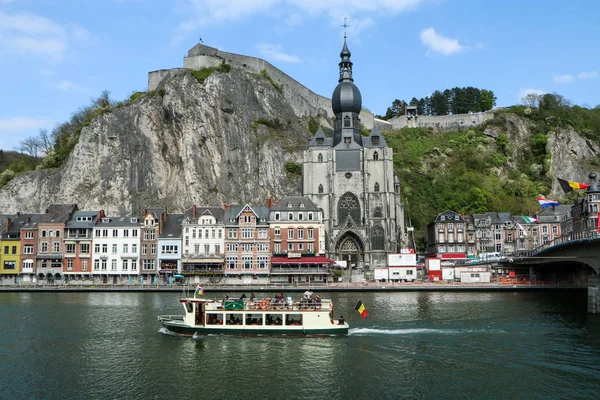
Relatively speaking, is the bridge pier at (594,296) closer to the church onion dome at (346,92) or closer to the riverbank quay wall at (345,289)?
the riverbank quay wall at (345,289)

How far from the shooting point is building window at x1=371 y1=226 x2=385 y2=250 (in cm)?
9000

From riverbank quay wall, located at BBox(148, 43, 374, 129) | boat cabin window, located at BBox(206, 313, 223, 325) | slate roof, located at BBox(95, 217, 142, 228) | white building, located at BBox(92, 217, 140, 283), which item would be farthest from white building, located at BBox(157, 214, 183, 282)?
boat cabin window, located at BBox(206, 313, 223, 325)

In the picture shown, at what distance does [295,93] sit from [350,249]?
4960 cm

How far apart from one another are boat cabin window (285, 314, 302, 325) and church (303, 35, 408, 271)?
163ft

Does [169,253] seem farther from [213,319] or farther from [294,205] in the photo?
[213,319]

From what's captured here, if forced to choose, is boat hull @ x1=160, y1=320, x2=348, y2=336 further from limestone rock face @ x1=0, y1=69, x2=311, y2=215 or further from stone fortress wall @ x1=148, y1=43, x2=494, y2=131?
stone fortress wall @ x1=148, y1=43, x2=494, y2=131

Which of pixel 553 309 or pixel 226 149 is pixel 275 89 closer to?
pixel 226 149

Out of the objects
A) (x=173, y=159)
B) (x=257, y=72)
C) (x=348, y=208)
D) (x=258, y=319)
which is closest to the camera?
(x=258, y=319)

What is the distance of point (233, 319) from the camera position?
1521 inches

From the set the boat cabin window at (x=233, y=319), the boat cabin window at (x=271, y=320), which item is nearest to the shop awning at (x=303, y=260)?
the boat cabin window at (x=271, y=320)

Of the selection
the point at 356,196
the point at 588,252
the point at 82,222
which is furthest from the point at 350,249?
the point at 588,252

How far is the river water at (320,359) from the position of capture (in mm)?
25016

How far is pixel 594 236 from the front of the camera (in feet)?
156

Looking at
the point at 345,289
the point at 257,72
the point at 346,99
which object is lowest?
the point at 345,289
